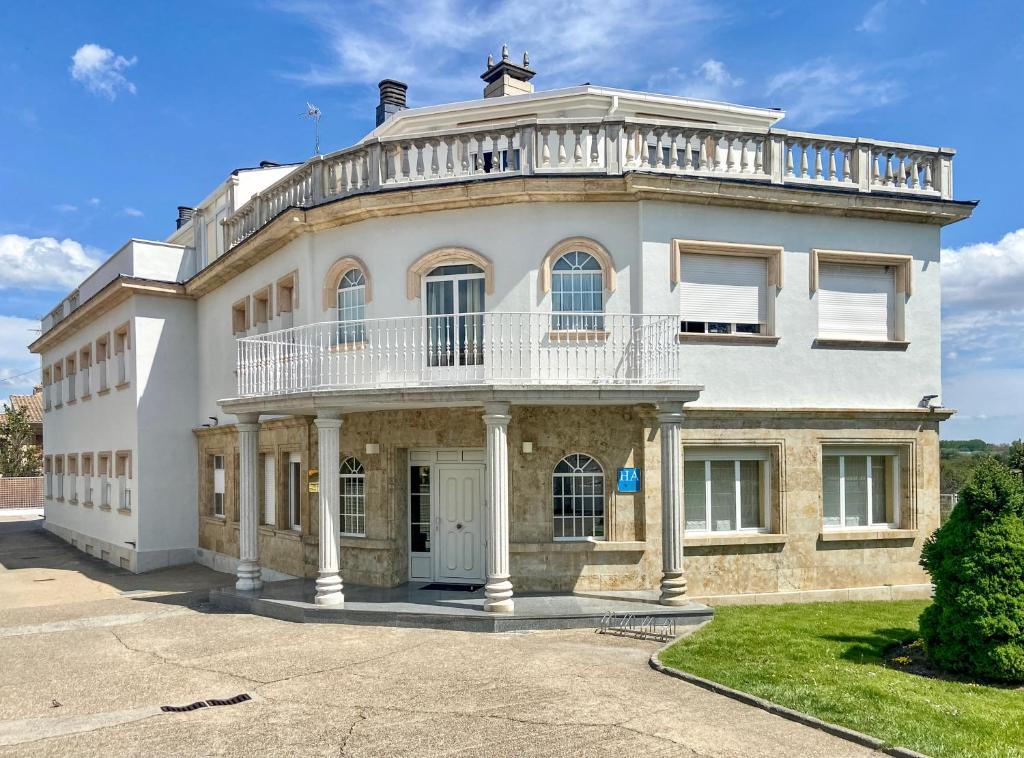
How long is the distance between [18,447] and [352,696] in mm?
43350

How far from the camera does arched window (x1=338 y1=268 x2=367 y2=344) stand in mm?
13844

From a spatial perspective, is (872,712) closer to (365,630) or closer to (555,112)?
(365,630)

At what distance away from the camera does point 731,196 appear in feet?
42.2

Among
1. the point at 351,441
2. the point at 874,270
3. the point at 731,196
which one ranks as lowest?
the point at 351,441

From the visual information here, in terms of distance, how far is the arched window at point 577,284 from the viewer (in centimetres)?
1288

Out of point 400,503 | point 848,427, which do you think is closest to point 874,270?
point 848,427

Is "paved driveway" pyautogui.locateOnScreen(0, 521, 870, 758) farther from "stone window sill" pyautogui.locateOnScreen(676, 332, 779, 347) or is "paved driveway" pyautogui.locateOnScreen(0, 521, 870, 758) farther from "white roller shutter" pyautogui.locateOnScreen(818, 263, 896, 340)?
"white roller shutter" pyautogui.locateOnScreen(818, 263, 896, 340)

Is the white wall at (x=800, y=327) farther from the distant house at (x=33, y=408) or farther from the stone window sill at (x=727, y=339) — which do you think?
the distant house at (x=33, y=408)

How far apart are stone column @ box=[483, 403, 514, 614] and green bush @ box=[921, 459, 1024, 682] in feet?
17.3

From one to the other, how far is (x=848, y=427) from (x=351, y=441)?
333 inches

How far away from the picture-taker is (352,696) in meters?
8.36

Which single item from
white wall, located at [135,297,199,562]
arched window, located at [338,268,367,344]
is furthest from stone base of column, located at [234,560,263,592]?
white wall, located at [135,297,199,562]

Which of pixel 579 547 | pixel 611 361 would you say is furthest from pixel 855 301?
pixel 579 547

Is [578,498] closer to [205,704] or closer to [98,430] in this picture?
[205,704]
